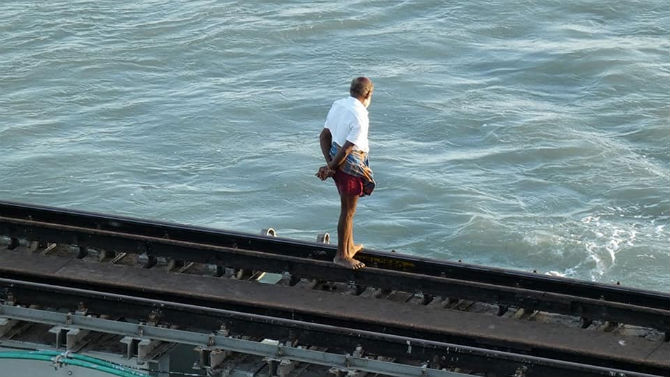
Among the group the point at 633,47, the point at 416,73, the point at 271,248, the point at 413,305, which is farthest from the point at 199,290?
the point at 633,47

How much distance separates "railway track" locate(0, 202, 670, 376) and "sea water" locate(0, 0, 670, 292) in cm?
803

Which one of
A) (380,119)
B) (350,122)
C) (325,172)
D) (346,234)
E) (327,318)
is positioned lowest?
(380,119)

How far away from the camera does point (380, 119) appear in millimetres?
24953

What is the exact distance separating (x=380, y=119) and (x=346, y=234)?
14200mm

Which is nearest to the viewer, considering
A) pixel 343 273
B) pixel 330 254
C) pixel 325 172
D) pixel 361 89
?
pixel 361 89

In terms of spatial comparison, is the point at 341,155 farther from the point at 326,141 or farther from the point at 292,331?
the point at 292,331

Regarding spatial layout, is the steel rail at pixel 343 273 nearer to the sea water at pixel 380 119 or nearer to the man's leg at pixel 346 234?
the man's leg at pixel 346 234

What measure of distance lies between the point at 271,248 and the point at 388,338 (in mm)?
2111

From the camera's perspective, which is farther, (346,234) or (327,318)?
(346,234)

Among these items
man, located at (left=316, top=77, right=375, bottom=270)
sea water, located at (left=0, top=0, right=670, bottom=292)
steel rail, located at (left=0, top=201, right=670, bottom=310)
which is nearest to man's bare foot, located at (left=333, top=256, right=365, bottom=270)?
man, located at (left=316, top=77, right=375, bottom=270)

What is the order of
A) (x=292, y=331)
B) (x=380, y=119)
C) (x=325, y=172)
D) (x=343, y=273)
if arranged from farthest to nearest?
(x=380, y=119)
(x=343, y=273)
(x=325, y=172)
(x=292, y=331)

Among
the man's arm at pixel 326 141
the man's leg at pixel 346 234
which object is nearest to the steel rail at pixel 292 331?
the man's leg at pixel 346 234

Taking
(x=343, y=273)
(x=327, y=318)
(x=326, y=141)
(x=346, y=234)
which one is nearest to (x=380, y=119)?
(x=343, y=273)

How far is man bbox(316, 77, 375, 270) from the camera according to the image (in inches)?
412
